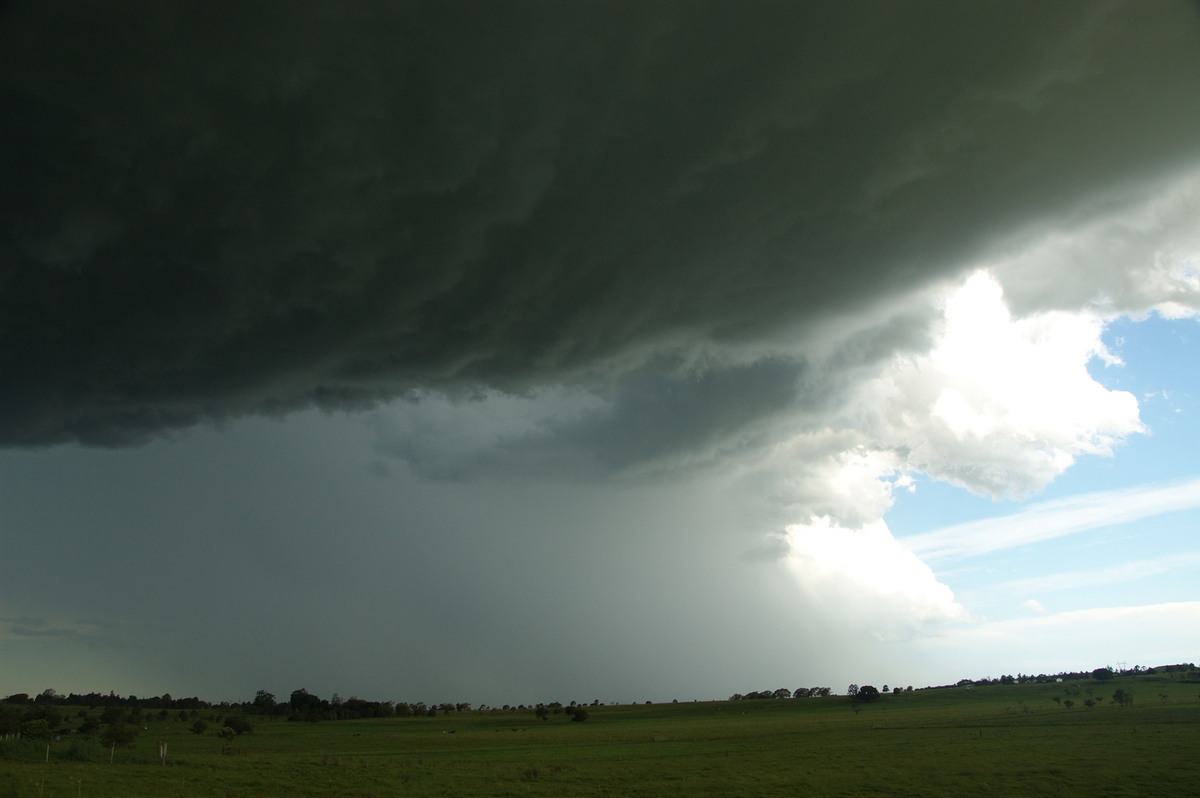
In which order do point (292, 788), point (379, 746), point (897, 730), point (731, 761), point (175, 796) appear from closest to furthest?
point (175, 796) → point (292, 788) → point (731, 761) → point (379, 746) → point (897, 730)

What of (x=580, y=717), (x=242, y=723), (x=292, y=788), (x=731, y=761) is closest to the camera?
(x=292, y=788)

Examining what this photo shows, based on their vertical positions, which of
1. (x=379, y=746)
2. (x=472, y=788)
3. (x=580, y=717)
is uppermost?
(x=472, y=788)

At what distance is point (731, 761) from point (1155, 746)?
39.7 m

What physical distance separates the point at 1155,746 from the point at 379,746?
8808 centimetres

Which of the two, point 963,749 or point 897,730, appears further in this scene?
point 897,730

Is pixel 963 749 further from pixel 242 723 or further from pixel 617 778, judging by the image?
pixel 242 723

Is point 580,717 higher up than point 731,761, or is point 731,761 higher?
point 731,761

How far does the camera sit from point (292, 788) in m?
45.5

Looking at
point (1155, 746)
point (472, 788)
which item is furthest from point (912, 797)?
point (1155, 746)

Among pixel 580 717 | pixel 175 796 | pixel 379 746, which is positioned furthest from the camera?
pixel 580 717

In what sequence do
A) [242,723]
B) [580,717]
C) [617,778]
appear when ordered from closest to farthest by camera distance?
1. [617,778]
2. [242,723]
3. [580,717]

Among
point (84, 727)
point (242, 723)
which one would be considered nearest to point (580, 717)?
point (242, 723)

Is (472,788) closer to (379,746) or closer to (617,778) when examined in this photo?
(617,778)

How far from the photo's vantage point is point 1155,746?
204ft
